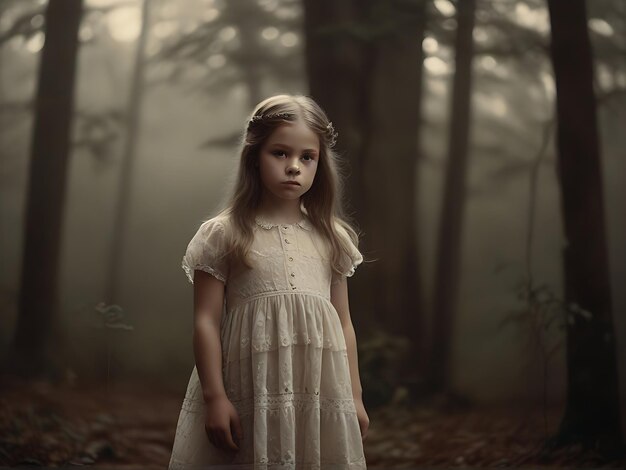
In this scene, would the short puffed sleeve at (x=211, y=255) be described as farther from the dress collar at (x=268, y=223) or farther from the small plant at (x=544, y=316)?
the small plant at (x=544, y=316)

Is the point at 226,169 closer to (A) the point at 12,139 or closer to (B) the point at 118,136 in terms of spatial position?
(B) the point at 118,136

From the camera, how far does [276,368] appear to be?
179 centimetres

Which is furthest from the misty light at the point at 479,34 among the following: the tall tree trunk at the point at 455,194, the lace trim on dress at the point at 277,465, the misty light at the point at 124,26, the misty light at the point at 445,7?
the lace trim on dress at the point at 277,465

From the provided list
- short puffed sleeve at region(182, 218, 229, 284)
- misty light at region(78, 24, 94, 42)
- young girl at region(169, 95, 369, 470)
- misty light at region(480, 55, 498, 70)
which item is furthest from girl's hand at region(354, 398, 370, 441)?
misty light at region(78, 24, 94, 42)

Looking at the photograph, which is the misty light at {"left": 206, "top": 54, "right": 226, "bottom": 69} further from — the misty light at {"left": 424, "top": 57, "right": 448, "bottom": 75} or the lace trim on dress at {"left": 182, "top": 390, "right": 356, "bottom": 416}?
the lace trim on dress at {"left": 182, "top": 390, "right": 356, "bottom": 416}

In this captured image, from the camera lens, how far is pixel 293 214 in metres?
1.94

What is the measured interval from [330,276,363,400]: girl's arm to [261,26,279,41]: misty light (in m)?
2.31

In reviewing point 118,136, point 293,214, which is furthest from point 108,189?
point 293,214

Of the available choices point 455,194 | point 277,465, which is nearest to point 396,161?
point 455,194

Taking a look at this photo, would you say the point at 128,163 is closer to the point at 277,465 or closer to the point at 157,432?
the point at 157,432

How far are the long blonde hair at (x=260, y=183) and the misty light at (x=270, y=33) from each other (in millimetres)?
2174

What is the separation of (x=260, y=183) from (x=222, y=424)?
1.93ft

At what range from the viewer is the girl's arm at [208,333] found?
174 cm

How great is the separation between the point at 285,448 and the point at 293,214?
562mm
